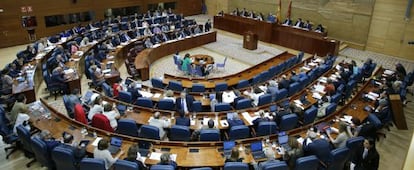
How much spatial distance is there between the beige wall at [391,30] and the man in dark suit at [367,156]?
41.7 feet

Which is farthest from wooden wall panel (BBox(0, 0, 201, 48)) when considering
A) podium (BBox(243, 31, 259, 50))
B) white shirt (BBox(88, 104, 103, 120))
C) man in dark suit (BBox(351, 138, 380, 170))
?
man in dark suit (BBox(351, 138, 380, 170))

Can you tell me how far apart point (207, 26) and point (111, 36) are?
6.29 m

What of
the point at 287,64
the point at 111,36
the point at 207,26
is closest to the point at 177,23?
the point at 207,26

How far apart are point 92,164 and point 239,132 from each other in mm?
3663

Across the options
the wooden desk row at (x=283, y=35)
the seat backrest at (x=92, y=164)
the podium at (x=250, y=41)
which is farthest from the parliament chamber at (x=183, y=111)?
the podium at (x=250, y=41)

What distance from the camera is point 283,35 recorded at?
19984mm

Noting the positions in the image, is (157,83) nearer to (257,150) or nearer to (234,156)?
(257,150)

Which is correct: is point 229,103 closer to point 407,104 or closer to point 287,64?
point 287,64

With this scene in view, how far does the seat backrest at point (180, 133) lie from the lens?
814 cm

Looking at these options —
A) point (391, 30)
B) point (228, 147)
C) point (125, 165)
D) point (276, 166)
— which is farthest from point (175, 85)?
point (391, 30)

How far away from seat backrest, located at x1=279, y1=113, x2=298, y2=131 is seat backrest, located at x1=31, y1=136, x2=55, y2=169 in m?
6.00

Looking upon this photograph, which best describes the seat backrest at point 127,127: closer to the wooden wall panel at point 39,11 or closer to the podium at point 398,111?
the podium at point 398,111

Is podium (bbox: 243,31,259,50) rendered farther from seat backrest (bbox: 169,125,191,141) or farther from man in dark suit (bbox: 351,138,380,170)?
man in dark suit (bbox: 351,138,380,170)

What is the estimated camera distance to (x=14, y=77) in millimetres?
12102
